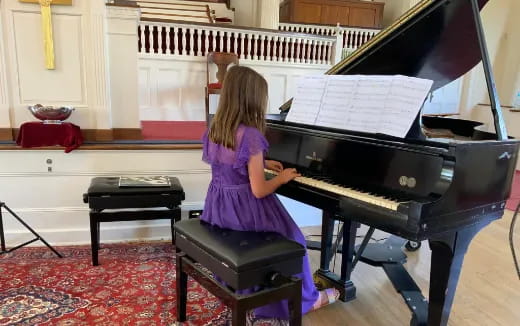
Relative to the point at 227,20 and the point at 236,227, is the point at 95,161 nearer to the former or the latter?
the point at 236,227

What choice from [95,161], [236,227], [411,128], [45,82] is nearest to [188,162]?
[95,161]

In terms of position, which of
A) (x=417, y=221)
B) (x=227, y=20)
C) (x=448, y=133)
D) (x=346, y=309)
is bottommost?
(x=346, y=309)

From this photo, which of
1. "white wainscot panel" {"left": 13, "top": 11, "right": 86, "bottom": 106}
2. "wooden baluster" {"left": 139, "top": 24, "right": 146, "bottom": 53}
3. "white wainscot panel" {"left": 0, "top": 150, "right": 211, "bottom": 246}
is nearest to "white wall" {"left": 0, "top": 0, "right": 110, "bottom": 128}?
"white wainscot panel" {"left": 13, "top": 11, "right": 86, "bottom": 106}

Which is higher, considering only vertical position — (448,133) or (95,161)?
(448,133)

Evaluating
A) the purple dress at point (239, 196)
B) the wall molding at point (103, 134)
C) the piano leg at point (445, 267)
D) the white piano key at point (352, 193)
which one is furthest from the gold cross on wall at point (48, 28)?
the piano leg at point (445, 267)

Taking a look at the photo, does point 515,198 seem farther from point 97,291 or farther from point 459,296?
point 97,291

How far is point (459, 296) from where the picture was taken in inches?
94.7

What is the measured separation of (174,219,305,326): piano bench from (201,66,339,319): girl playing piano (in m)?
0.08

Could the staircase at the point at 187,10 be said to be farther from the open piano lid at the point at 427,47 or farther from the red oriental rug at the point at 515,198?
the open piano lid at the point at 427,47

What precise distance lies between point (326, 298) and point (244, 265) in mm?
901

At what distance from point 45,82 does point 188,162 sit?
3.91 ft

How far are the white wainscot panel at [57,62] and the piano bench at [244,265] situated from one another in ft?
5.88

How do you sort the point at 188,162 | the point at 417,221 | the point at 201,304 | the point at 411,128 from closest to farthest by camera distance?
the point at 417,221, the point at 411,128, the point at 201,304, the point at 188,162

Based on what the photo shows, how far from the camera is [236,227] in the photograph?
5.94 feet
